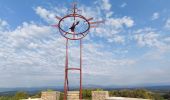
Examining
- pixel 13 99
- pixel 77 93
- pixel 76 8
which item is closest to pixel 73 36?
pixel 76 8

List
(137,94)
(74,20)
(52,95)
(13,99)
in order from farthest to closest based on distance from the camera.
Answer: (137,94), (13,99), (52,95), (74,20)

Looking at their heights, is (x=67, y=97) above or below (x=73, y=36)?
below

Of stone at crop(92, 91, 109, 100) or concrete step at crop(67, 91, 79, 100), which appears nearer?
concrete step at crop(67, 91, 79, 100)

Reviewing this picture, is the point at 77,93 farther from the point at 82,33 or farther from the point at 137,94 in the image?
the point at 137,94

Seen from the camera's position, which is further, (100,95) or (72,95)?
(100,95)

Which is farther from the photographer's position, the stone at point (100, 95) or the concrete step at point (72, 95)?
the stone at point (100, 95)

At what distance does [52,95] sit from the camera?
582 inches

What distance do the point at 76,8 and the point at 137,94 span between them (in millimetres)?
13340

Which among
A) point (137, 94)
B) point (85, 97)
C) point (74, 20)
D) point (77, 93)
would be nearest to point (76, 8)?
point (74, 20)

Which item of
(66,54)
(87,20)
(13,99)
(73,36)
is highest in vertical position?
(87,20)

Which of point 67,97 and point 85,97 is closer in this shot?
point 67,97

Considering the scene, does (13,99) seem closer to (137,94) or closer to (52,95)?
(52,95)

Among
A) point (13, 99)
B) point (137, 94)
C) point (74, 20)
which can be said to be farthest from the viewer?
point (137, 94)

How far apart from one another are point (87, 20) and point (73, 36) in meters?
1.29
